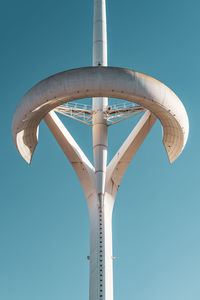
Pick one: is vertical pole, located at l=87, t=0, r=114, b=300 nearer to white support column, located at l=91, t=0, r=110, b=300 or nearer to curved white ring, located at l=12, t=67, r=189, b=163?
white support column, located at l=91, t=0, r=110, b=300

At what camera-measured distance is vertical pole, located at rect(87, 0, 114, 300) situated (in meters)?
29.2

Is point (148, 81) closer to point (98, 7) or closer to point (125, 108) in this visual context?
point (125, 108)

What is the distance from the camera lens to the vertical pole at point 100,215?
29.2 metres

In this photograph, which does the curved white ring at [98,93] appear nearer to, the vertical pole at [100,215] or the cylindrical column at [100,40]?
the vertical pole at [100,215]

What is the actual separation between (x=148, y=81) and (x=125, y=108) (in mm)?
6739

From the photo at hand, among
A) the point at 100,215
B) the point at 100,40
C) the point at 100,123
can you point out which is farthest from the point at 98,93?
the point at 100,40

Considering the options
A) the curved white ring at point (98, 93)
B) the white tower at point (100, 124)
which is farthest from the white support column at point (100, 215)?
the curved white ring at point (98, 93)

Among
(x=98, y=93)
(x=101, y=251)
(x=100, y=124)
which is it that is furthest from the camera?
(x=100, y=124)

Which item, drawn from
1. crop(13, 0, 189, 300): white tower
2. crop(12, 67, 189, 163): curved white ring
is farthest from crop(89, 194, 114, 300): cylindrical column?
crop(12, 67, 189, 163): curved white ring

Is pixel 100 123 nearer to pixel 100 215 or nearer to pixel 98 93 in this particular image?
pixel 100 215

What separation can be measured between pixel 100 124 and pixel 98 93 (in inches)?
293

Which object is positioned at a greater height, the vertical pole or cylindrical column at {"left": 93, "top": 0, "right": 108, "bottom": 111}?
cylindrical column at {"left": 93, "top": 0, "right": 108, "bottom": 111}

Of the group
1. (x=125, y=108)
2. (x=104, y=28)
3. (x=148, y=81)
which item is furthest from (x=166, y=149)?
(x=104, y=28)

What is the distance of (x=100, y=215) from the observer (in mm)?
31562
